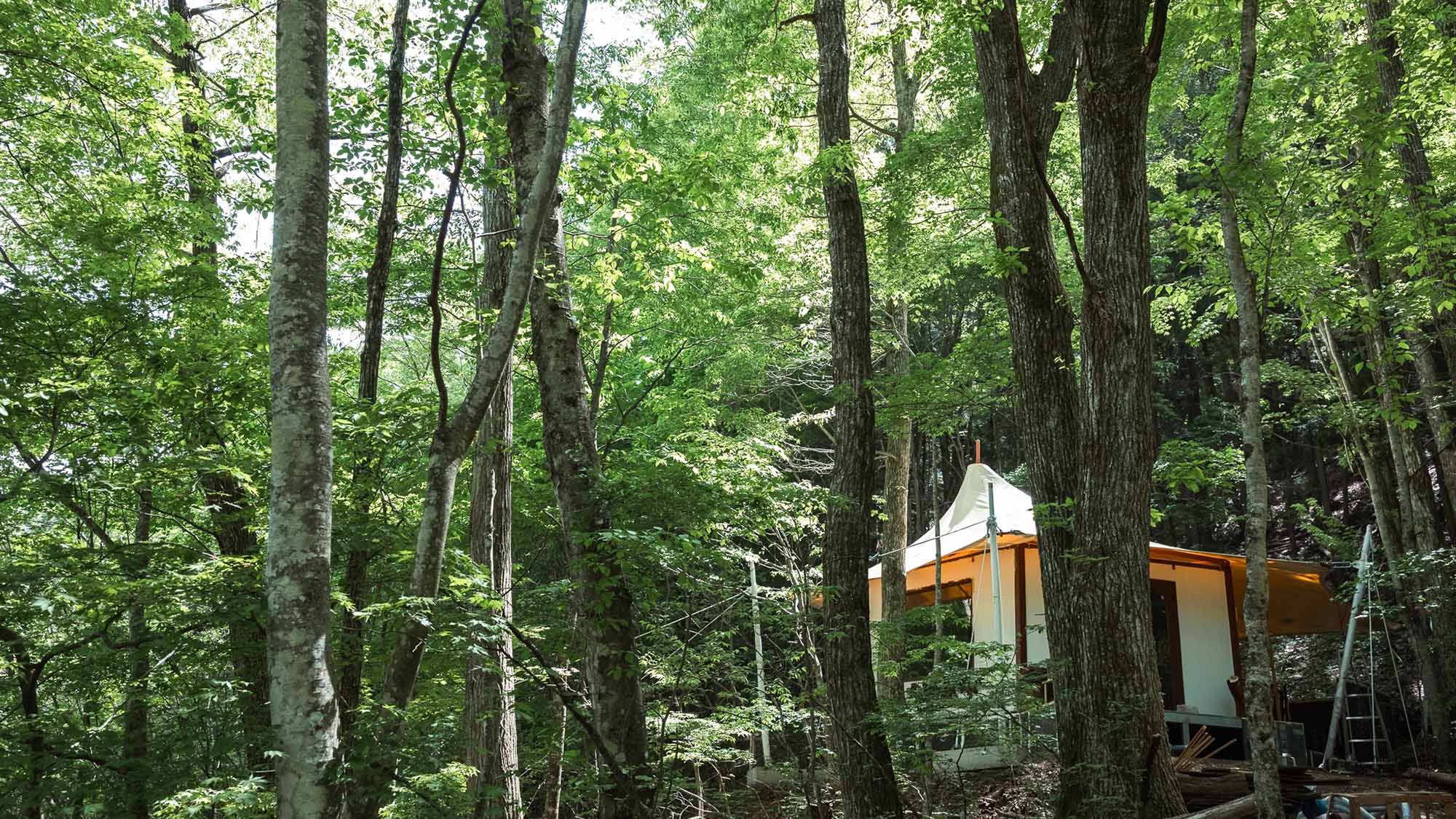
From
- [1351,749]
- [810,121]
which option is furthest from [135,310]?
[1351,749]

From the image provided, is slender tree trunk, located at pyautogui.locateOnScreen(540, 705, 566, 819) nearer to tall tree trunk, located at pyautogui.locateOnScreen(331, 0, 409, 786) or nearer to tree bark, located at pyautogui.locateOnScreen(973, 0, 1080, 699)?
tall tree trunk, located at pyautogui.locateOnScreen(331, 0, 409, 786)

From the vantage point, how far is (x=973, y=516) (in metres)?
11.2

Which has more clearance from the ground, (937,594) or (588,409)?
(588,409)

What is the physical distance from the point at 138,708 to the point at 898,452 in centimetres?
808

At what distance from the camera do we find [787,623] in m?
6.22

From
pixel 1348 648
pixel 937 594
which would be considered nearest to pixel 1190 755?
pixel 937 594

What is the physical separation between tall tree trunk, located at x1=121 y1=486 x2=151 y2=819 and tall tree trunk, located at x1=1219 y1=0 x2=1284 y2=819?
5.15m

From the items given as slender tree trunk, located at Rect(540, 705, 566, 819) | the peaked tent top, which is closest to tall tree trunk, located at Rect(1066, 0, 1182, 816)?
slender tree trunk, located at Rect(540, 705, 566, 819)

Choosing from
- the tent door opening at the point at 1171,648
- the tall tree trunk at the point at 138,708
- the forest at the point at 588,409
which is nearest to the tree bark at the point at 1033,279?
the forest at the point at 588,409

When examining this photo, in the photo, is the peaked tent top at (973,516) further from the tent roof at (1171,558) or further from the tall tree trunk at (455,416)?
the tall tree trunk at (455,416)

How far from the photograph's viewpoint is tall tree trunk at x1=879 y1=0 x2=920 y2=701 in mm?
8977

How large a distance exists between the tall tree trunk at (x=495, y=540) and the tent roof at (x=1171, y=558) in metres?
5.22

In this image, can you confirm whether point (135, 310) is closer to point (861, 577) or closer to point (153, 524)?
point (153, 524)

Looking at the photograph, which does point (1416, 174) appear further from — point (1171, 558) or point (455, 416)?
point (455, 416)
